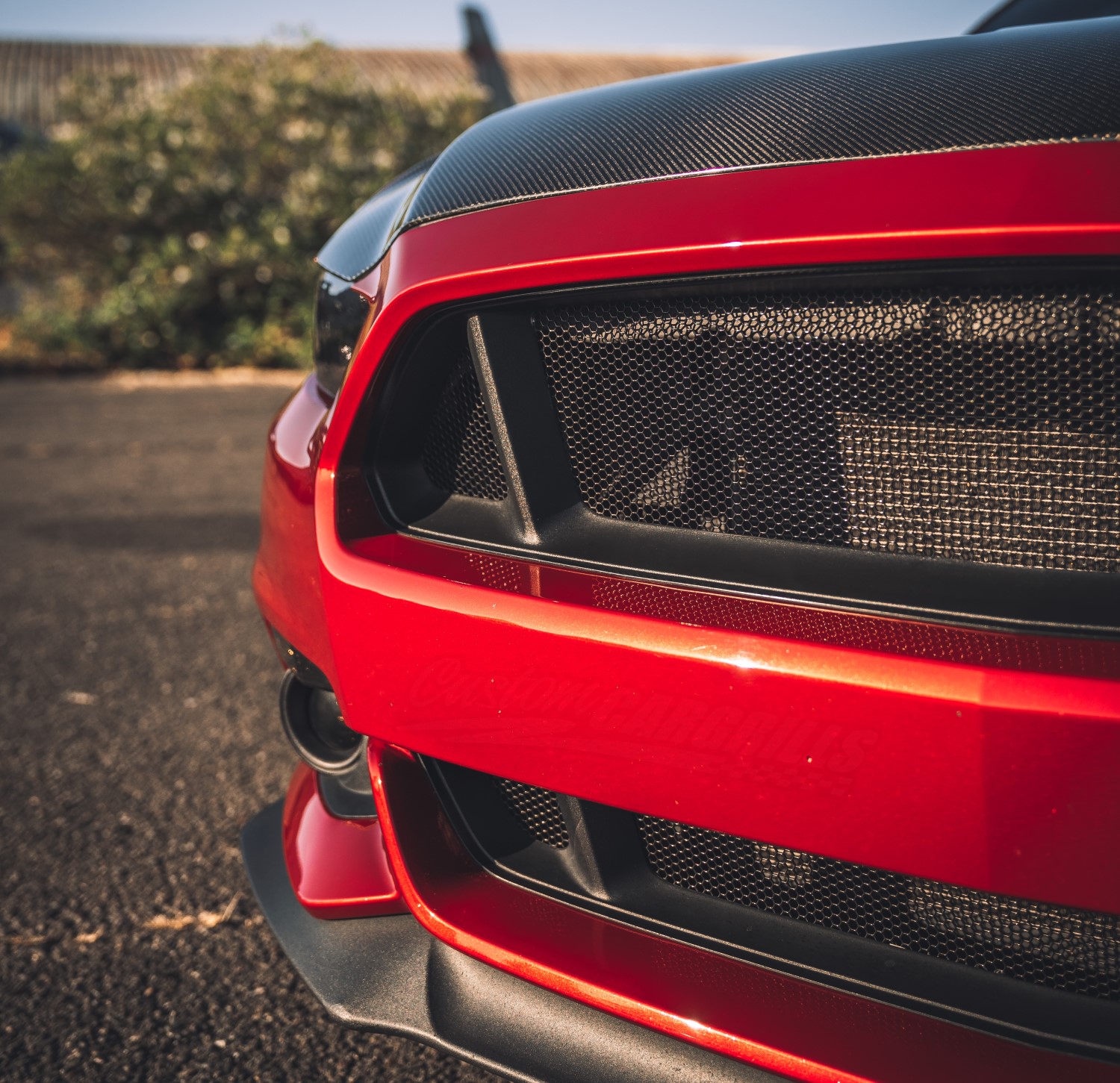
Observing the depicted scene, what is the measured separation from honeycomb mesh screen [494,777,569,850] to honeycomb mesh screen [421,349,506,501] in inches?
Answer: 14.2

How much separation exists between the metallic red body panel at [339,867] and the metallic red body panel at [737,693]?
9 centimetres

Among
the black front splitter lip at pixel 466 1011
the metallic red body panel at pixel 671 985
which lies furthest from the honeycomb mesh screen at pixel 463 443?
the black front splitter lip at pixel 466 1011

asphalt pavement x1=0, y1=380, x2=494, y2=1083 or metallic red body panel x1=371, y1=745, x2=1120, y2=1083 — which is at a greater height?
metallic red body panel x1=371, y1=745, x2=1120, y2=1083

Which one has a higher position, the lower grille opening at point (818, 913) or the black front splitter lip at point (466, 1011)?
the lower grille opening at point (818, 913)

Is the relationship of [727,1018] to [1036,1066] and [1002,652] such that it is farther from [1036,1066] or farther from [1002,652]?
[1002,652]

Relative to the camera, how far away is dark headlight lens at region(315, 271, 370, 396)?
1.25m

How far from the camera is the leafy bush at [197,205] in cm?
978

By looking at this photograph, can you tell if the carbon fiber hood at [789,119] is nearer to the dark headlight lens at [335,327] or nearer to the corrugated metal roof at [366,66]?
the dark headlight lens at [335,327]

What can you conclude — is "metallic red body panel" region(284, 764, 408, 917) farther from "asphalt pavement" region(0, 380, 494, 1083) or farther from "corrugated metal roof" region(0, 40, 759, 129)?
"corrugated metal roof" region(0, 40, 759, 129)

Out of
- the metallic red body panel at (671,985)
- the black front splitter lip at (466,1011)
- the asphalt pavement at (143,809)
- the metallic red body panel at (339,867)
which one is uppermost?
the metallic red body panel at (671,985)

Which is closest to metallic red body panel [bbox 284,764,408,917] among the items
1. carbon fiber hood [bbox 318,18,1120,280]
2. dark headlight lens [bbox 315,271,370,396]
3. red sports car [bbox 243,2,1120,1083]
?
red sports car [bbox 243,2,1120,1083]

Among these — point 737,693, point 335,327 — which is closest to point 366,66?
point 335,327

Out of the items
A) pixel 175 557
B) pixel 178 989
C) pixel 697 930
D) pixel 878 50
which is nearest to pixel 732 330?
pixel 878 50

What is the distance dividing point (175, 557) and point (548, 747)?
3.01m
